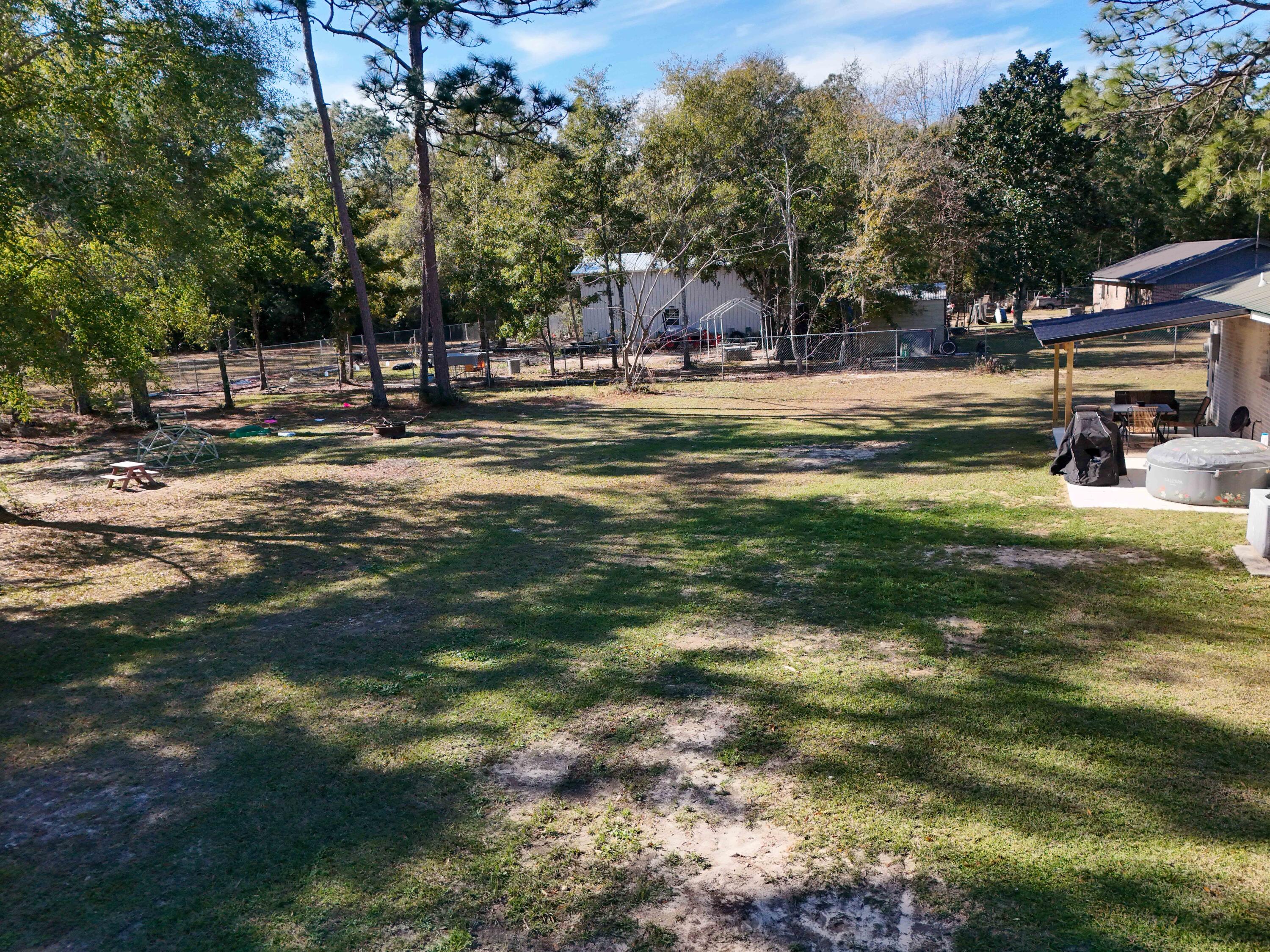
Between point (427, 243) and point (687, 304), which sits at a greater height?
point (427, 243)

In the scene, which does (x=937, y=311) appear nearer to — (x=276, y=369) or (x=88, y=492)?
(x=276, y=369)

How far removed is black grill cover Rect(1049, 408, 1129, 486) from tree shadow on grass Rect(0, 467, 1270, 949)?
7.11 ft

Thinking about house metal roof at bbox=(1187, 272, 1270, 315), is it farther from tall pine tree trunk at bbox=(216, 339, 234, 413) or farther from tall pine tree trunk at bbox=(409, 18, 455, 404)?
tall pine tree trunk at bbox=(216, 339, 234, 413)

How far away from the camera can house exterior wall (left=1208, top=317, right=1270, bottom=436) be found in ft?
42.0

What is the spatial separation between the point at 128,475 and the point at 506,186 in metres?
18.6

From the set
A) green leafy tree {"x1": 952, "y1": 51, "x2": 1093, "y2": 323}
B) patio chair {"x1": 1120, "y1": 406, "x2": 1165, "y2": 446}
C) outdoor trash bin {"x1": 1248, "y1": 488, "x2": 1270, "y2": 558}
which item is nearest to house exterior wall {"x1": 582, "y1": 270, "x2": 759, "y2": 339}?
green leafy tree {"x1": 952, "y1": 51, "x2": 1093, "y2": 323}

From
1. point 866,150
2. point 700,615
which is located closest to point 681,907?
point 700,615

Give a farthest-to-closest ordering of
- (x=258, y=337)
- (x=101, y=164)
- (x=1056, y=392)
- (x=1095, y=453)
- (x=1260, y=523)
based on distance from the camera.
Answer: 1. (x=258, y=337)
2. (x=1056, y=392)
3. (x=1095, y=453)
4. (x=101, y=164)
5. (x=1260, y=523)

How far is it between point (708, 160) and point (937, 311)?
42.8ft

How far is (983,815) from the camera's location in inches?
184

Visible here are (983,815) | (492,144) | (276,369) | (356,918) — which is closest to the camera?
(356,918)

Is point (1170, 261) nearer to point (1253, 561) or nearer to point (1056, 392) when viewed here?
point (1056, 392)

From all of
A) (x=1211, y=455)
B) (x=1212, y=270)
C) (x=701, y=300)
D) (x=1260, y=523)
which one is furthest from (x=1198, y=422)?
(x=701, y=300)

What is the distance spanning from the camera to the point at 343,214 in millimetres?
21578
